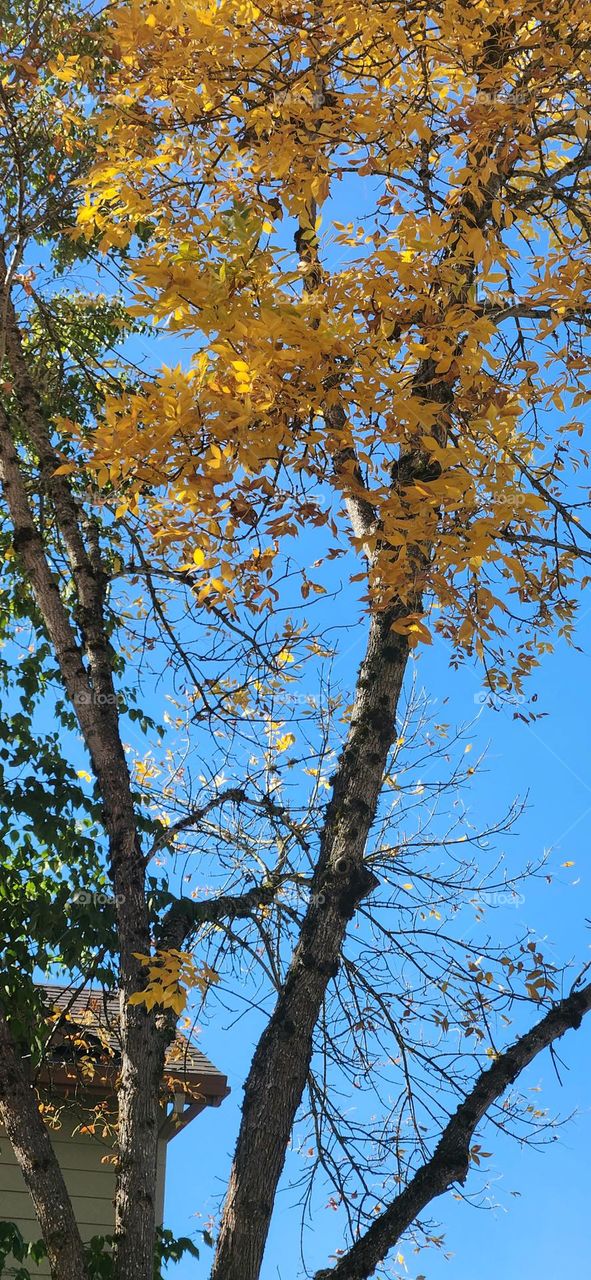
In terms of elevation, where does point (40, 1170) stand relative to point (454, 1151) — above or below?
below

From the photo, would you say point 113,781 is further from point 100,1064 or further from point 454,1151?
point 100,1064

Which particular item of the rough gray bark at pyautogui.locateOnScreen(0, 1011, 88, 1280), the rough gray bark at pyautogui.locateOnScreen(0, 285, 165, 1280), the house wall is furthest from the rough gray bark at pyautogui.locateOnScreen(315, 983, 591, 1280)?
the house wall

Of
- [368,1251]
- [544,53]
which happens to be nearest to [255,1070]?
[368,1251]

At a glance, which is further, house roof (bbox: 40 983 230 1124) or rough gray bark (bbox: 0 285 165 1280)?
house roof (bbox: 40 983 230 1124)

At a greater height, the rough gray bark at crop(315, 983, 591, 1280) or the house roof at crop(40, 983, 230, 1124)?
the house roof at crop(40, 983, 230, 1124)

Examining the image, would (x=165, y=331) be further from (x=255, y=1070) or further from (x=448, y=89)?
(x=448, y=89)

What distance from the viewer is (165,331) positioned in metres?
4.75

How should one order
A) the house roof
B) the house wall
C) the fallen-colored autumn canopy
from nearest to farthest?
the fallen-colored autumn canopy
the house roof
the house wall

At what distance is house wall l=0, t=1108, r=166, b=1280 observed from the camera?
8234 millimetres

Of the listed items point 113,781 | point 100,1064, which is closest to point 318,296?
point 113,781

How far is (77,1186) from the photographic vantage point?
8.41 metres

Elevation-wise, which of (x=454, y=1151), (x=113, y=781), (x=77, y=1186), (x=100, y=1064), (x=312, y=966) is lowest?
(x=454, y=1151)

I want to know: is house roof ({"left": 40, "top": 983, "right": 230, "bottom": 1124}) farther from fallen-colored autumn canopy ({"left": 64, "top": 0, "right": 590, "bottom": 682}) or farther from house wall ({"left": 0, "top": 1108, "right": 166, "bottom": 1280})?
fallen-colored autumn canopy ({"left": 64, "top": 0, "right": 590, "bottom": 682})

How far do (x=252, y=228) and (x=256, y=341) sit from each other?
1.43 ft
